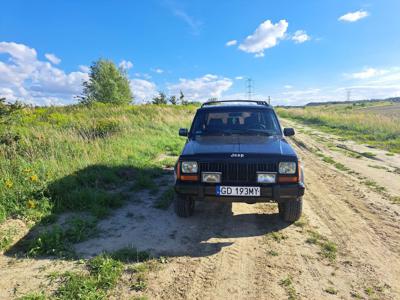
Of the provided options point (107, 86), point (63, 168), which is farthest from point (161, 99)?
point (63, 168)

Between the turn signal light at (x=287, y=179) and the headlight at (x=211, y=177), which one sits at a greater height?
the headlight at (x=211, y=177)

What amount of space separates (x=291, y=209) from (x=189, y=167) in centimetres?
166

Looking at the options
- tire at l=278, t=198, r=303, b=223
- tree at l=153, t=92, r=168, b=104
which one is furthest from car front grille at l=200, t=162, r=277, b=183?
tree at l=153, t=92, r=168, b=104

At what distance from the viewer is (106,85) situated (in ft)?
129

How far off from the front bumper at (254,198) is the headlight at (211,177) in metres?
0.07

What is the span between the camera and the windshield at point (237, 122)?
Answer: 17.4 ft

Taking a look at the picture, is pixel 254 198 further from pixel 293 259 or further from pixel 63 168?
pixel 63 168

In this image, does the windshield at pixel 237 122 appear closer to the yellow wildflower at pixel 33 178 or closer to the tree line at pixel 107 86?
the yellow wildflower at pixel 33 178

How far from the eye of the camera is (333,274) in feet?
10.4

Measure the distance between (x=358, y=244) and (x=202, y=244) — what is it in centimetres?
204

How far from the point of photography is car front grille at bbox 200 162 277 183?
399 centimetres

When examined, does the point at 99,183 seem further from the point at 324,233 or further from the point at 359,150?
the point at 359,150

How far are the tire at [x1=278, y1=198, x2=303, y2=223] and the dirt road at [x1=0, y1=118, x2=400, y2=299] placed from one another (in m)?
0.12

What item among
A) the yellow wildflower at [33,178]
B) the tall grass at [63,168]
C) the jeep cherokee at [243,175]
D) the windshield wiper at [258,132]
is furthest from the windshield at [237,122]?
the yellow wildflower at [33,178]
